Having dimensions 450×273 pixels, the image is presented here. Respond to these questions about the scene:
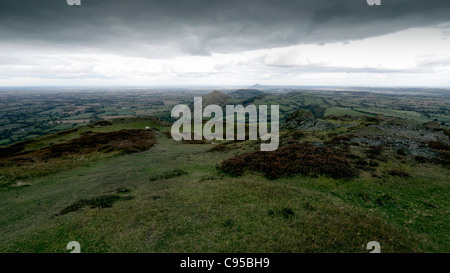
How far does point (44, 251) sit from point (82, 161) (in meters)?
27.5

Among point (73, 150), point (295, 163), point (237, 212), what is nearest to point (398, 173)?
point (295, 163)

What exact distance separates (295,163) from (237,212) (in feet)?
39.8

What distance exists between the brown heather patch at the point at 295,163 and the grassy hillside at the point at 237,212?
1.06 metres

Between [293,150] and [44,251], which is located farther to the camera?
[293,150]

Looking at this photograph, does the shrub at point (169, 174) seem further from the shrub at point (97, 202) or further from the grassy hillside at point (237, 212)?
the shrub at point (97, 202)

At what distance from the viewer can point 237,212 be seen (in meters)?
14.5

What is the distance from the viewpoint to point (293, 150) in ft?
91.7

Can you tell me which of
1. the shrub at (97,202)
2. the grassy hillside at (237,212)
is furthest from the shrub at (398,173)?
the shrub at (97,202)

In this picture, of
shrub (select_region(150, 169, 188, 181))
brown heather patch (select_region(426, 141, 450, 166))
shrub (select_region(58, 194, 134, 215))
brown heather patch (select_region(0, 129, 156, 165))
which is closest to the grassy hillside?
shrub (select_region(58, 194, 134, 215))

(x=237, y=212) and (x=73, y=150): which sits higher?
(x=237, y=212)

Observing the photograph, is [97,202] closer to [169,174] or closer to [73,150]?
[169,174]
